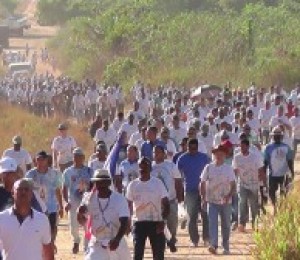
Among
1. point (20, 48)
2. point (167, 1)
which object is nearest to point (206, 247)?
point (167, 1)

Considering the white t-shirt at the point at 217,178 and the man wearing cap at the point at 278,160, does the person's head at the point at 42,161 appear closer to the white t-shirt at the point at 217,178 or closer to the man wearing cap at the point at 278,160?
the white t-shirt at the point at 217,178

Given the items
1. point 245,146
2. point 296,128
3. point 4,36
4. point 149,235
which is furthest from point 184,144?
point 4,36

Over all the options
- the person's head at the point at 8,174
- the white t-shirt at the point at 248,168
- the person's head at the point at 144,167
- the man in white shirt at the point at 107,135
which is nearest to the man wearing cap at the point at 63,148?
the man in white shirt at the point at 107,135

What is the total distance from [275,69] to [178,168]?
115 ft

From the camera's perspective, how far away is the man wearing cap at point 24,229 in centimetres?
991

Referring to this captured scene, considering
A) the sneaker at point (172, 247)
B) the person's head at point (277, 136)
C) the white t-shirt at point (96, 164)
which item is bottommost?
the sneaker at point (172, 247)

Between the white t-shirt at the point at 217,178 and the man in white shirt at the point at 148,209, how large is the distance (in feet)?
7.23

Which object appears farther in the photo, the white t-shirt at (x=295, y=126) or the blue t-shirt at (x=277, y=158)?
the white t-shirt at (x=295, y=126)

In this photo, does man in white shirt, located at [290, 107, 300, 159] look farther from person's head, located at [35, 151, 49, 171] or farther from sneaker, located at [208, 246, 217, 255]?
person's head, located at [35, 151, 49, 171]

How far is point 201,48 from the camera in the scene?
192ft

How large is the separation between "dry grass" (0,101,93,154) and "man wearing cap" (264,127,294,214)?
1232cm

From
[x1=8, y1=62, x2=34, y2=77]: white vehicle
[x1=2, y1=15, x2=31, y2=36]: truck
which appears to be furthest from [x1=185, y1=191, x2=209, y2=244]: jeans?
[x1=2, y1=15, x2=31, y2=36]: truck

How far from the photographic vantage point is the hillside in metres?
53.8

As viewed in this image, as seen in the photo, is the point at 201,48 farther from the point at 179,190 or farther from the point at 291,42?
the point at 179,190
